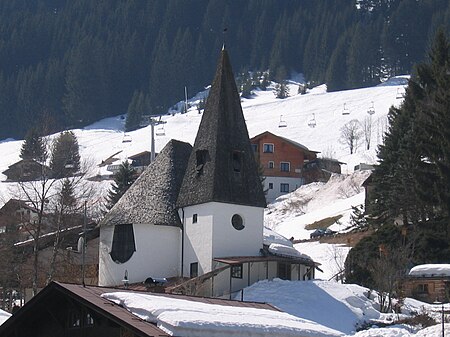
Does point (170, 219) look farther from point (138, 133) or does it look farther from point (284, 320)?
point (138, 133)

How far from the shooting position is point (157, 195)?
A: 5388cm

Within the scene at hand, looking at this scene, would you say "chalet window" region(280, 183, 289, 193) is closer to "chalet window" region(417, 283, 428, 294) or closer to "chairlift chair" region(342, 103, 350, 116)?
"chairlift chair" region(342, 103, 350, 116)

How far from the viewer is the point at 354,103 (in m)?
162

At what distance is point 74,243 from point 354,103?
342 ft

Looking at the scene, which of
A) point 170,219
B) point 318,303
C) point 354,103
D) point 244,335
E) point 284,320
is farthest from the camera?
point 354,103

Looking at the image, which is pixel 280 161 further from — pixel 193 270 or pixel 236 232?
pixel 193 270

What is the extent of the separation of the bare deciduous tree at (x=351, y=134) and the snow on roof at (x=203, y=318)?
337ft

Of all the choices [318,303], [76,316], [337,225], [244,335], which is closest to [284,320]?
[244,335]

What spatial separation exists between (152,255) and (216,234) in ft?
10.9

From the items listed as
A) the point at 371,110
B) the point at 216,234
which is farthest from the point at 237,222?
the point at 371,110

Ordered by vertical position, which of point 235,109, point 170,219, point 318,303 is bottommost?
point 318,303

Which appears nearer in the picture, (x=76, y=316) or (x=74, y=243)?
(x=76, y=316)

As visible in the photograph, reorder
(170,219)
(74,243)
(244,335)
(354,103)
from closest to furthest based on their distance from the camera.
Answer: (244,335), (170,219), (74,243), (354,103)

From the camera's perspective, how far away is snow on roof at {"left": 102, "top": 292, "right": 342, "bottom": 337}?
2459 centimetres
